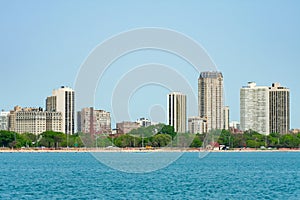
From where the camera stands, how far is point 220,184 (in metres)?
65.4

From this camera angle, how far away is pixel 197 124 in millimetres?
186375

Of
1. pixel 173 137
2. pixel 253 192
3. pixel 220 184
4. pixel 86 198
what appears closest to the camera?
pixel 86 198

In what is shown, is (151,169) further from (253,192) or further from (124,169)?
(253,192)

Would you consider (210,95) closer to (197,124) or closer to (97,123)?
(97,123)

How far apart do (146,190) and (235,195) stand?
7.12m

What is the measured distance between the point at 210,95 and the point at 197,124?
35464 millimetres

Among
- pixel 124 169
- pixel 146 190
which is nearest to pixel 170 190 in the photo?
pixel 146 190

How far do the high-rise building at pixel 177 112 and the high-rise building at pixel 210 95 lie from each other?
396cm

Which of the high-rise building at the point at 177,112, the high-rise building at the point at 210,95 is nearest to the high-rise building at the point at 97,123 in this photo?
the high-rise building at the point at 177,112

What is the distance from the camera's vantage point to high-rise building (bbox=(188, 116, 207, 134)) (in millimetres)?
178900

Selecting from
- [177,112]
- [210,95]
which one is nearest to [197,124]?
[177,112]

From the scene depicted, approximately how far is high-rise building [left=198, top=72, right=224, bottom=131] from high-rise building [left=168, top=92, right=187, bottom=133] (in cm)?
396

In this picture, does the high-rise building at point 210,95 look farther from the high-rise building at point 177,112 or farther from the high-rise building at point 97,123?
the high-rise building at point 97,123

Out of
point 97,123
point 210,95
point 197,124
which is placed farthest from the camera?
point 197,124
